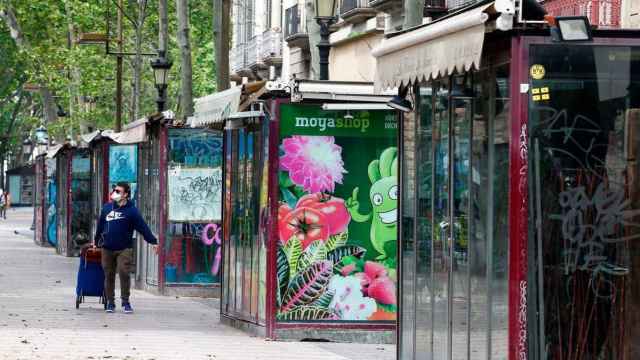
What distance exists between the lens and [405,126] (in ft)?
41.3

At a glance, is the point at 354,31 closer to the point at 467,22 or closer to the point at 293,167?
the point at 293,167

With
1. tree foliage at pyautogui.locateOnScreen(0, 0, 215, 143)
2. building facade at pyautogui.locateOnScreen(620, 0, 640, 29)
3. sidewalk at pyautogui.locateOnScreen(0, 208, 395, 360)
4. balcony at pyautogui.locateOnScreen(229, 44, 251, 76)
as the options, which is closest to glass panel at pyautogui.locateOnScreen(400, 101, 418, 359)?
sidewalk at pyautogui.locateOnScreen(0, 208, 395, 360)

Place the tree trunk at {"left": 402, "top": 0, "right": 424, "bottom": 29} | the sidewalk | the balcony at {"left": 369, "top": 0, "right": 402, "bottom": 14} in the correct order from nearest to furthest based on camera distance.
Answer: the sidewalk
the tree trunk at {"left": 402, "top": 0, "right": 424, "bottom": 29}
the balcony at {"left": 369, "top": 0, "right": 402, "bottom": 14}

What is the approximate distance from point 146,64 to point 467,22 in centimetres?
5557

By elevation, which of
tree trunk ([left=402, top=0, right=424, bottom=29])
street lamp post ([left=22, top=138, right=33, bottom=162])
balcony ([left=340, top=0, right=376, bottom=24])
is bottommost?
tree trunk ([left=402, top=0, right=424, bottom=29])

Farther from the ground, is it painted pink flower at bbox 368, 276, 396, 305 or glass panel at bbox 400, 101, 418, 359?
glass panel at bbox 400, 101, 418, 359

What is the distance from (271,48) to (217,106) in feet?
95.7

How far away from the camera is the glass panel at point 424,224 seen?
38.8ft

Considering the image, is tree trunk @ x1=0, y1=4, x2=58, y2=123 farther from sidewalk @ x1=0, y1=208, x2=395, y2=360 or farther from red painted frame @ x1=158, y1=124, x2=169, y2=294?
red painted frame @ x1=158, y1=124, x2=169, y2=294

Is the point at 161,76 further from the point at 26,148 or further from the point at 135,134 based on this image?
the point at 26,148

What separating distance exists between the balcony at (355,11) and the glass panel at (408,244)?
881 inches

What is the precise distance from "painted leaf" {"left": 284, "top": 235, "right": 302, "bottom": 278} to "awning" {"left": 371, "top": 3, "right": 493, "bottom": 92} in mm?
5546

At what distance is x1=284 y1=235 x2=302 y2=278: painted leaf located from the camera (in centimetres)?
1731

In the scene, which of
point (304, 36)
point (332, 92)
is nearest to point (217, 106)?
point (332, 92)
